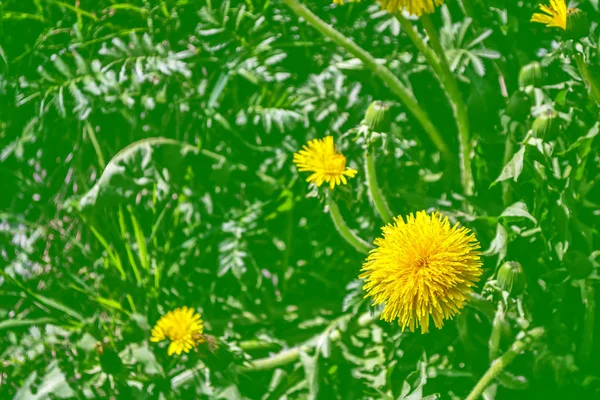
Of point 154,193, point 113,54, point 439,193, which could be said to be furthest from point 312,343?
point 113,54

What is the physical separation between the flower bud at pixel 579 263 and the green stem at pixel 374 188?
1.25ft

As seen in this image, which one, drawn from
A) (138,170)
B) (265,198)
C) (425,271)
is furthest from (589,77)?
(138,170)

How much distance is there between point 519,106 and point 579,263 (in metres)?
0.36

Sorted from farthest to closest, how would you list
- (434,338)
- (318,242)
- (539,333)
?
(318,242) < (434,338) < (539,333)

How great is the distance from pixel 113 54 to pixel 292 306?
86 cm

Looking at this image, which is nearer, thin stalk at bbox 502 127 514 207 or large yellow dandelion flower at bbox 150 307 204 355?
thin stalk at bbox 502 127 514 207

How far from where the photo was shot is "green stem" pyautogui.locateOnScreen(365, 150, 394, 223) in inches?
56.5

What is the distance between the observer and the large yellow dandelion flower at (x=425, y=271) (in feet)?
3.65

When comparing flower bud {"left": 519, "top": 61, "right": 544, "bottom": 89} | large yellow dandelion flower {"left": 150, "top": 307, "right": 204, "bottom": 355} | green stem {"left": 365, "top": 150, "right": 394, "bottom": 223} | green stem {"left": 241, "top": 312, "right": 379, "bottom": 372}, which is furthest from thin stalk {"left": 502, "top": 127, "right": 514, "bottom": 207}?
large yellow dandelion flower {"left": 150, "top": 307, "right": 204, "bottom": 355}

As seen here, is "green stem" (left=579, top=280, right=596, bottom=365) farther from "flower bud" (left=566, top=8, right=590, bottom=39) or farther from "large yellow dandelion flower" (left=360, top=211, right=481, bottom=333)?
"flower bud" (left=566, top=8, right=590, bottom=39)

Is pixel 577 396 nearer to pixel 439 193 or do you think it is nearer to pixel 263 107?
pixel 439 193

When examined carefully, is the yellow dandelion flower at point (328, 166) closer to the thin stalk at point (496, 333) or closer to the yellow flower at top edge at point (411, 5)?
the yellow flower at top edge at point (411, 5)

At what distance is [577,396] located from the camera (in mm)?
1407

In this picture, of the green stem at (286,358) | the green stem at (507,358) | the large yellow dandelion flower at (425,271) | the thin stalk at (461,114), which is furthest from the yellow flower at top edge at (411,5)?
the green stem at (286,358)
